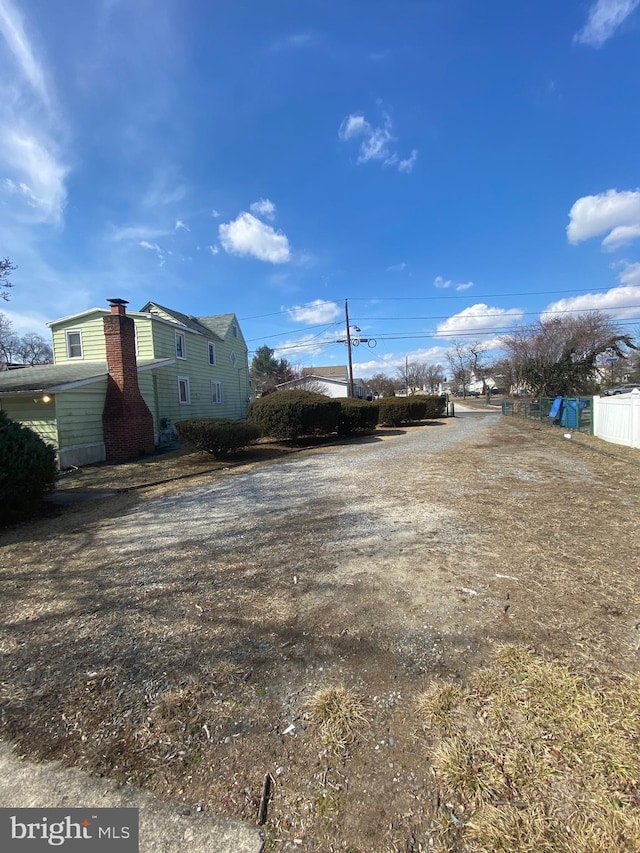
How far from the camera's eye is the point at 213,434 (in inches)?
404

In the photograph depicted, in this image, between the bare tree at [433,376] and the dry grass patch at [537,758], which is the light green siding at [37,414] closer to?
the dry grass patch at [537,758]

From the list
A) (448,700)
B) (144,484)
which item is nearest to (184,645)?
(448,700)

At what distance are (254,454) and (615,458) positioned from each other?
30.0 feet

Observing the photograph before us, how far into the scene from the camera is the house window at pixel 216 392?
Answer: 19.7 meters

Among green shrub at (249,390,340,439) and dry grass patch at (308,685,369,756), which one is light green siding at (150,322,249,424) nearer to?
green shrub at (249,390,340,439)

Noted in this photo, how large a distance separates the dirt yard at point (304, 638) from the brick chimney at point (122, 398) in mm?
6706

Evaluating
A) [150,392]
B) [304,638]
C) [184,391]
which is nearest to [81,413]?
[150,392]

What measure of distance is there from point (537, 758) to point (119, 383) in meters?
12.7

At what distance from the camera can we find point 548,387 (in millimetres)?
30562

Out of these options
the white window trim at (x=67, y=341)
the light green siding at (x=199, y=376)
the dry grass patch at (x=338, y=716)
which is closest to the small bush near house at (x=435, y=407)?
the light green siding at (x=199, y=376)

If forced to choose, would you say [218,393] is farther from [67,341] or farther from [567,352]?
[567,352]

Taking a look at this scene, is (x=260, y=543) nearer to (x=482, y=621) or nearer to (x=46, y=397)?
(x=482, y=621)

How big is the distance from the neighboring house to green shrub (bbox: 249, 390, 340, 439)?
355 centimetres

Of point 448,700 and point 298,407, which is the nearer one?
point 448,700
